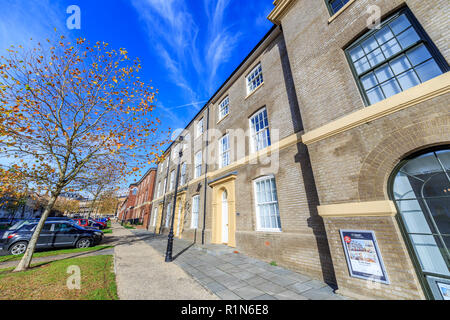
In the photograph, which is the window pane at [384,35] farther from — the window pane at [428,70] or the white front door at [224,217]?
the white front door at [224,217]

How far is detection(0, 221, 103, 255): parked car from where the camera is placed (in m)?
8.85

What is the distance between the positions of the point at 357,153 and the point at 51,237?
1551cm

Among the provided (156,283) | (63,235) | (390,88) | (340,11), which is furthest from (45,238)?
(340,11)

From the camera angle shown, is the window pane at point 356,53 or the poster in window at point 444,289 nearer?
the poster in window at point 444,289

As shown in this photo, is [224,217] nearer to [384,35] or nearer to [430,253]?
[430,253]

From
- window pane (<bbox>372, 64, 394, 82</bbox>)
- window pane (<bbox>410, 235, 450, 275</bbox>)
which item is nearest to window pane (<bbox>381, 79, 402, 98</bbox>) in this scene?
window pane (<bbox>372, 64, 394, 82</bbox>)

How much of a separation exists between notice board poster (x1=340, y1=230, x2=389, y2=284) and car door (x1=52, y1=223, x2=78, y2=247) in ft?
47.2

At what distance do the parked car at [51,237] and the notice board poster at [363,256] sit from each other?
14208 mm

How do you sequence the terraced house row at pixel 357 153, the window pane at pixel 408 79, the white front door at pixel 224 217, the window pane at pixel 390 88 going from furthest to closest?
the white front door at pixel 224 217, the window pane at pixel 390 88, the window pane at pixel 408 79, the terraced house row at pixel 357 153

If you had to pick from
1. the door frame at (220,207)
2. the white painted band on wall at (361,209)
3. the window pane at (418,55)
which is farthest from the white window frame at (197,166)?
the window pane at (418,55)

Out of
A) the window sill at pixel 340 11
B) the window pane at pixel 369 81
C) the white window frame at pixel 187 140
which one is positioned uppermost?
the white window frame at pixel 187 140

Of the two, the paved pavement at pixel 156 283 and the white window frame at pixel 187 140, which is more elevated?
the white window frame at pixel 187 140

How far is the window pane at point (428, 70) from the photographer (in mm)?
3801
